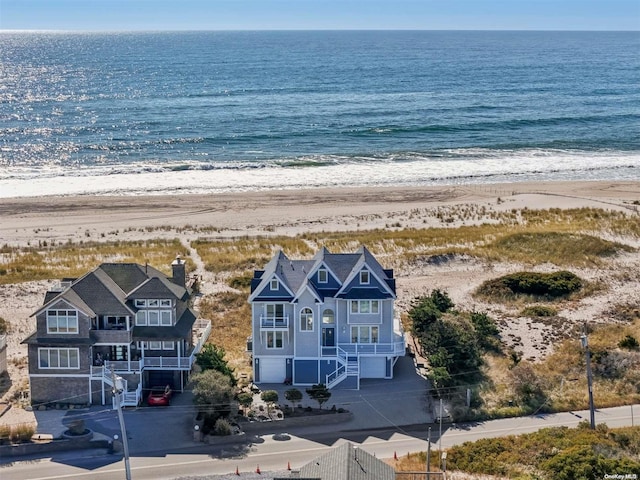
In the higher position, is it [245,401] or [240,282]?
[240,282]

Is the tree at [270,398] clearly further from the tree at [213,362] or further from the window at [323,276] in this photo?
the window at [323,276]

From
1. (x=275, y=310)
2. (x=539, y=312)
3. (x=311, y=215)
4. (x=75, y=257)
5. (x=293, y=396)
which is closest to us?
(x=293, y=396)

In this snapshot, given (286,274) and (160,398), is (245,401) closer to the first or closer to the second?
(160,398)

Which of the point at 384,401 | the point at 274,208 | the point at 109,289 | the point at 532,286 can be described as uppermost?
the point at 274,208

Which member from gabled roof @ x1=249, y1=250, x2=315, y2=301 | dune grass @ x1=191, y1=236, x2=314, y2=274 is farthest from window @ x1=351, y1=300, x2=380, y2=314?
dune grass @ x1=191, y1=236, x2=314, y2=274

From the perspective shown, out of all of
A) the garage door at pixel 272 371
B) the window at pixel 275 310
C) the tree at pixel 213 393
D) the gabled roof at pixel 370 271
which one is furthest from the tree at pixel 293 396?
the gabled roof at pixel 370 271

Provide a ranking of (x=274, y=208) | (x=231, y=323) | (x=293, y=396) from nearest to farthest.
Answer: (x=293, y=396) < (x=231, y=323) < (x=274, y=208)

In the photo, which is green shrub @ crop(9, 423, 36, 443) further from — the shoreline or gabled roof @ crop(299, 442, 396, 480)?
the shoreline

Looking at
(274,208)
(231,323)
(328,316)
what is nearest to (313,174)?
(274,208)

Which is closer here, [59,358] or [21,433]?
[21,433]
